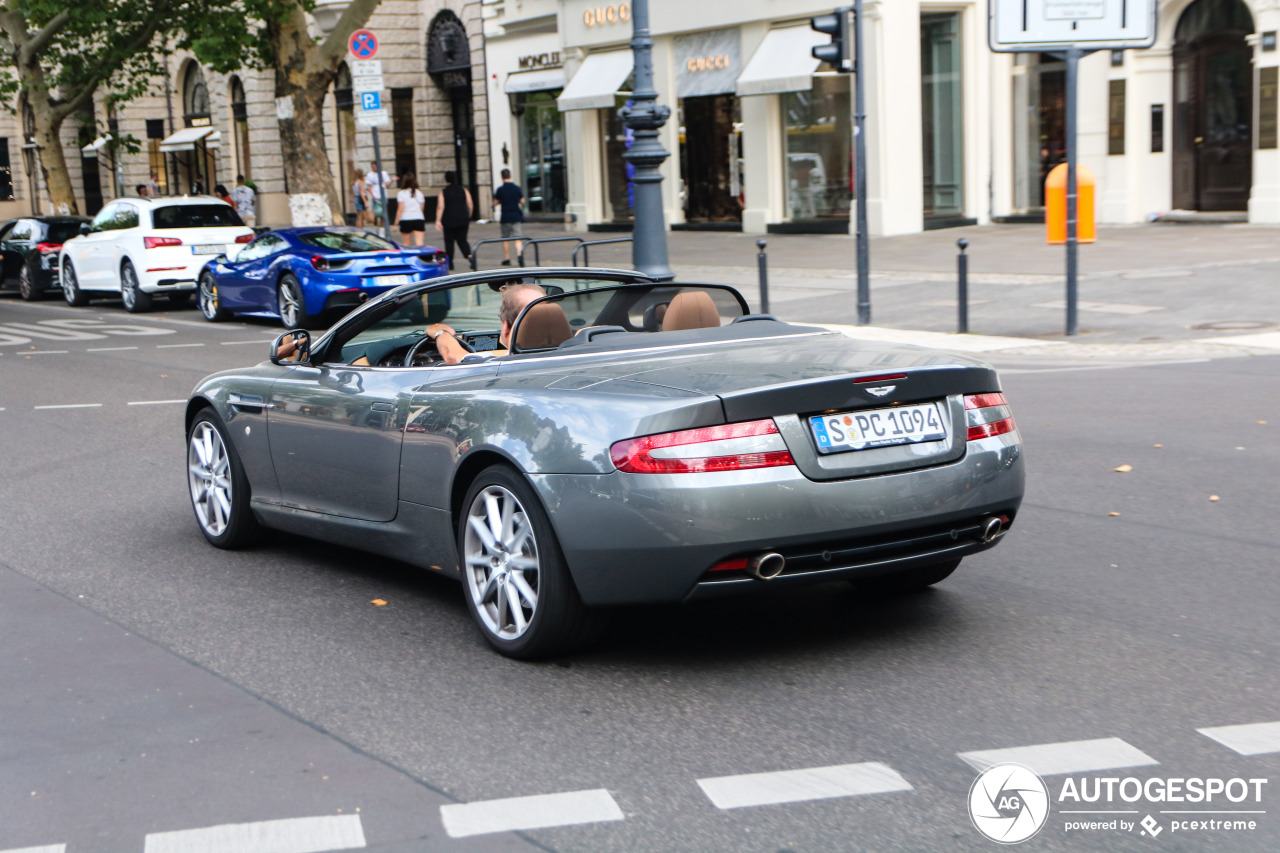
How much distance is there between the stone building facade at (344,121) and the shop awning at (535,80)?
1.68 meters

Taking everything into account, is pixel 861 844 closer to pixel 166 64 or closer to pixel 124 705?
pixel 124 705

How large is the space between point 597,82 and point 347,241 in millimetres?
14552

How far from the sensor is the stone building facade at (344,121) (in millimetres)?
38844

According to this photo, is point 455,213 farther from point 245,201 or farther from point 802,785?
point 802,785

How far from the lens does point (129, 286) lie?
2258 centimetres

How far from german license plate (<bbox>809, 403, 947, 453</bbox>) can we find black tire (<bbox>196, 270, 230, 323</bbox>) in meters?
16.6

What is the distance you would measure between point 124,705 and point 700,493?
187 centimetres

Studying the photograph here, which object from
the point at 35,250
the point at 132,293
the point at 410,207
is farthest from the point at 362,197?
the point at 132,293

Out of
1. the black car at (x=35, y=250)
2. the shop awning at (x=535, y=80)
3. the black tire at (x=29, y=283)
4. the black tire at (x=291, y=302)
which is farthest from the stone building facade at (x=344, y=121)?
the black tire at (x=291, y=302)

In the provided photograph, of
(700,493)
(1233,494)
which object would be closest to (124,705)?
(700,493)

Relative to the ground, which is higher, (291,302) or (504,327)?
(504,327)

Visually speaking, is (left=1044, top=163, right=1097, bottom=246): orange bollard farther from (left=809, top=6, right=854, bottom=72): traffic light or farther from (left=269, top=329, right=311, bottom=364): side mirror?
(left=269, top=329, right=311, bottom=364): side mirror
